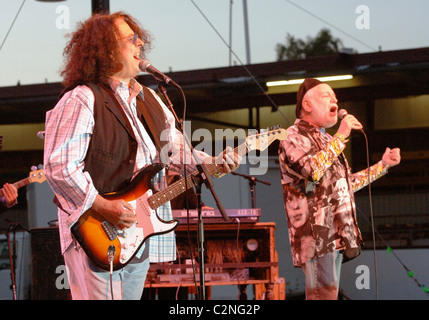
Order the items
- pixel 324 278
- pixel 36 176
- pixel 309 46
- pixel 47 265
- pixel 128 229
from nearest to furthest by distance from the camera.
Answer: pixel 128 229 < pixel 324 278 < pixel 36 176 < pixel 47 265 < pixel 309 46

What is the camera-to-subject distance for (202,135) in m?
7.75

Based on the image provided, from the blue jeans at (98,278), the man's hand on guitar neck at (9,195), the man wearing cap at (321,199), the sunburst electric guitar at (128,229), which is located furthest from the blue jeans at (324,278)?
the man's hand on guitar neck at (9,195)

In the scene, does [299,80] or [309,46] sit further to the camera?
[309,46]

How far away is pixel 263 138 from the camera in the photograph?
346 cm

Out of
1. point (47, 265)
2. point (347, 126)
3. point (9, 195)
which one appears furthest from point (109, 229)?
point (47, 265)

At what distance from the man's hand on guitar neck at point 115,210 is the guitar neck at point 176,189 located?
181 mm

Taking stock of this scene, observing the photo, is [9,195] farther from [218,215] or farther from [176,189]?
[176,189]

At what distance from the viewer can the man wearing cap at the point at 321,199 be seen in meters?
3.59

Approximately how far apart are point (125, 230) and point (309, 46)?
34.5 m

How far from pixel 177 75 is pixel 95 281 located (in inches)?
193

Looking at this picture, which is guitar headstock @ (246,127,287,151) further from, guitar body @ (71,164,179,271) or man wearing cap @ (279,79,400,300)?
guitar body @ (71,164,179,271)

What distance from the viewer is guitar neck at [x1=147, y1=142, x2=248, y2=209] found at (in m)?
3.13

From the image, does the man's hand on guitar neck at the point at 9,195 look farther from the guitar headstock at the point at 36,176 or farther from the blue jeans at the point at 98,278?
the blue jeans at the point at 98,278
